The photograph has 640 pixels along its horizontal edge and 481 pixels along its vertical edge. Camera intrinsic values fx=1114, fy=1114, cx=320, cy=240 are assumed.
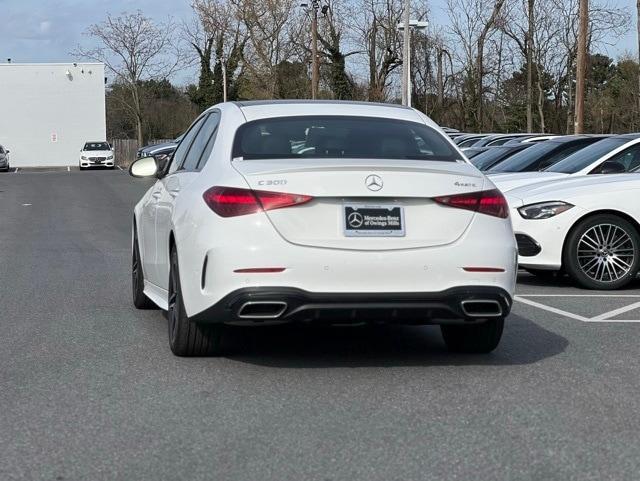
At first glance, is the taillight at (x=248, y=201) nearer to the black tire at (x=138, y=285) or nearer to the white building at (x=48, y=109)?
the black tire at (x=138, y=285)

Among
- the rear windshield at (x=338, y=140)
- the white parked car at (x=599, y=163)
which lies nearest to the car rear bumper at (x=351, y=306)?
the rear windshield at (x=338, y=140)

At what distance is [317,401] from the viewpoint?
5625 mm

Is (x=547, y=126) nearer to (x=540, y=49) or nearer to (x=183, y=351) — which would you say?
(x=540, y=49)

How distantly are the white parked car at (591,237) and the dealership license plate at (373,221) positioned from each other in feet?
15.8

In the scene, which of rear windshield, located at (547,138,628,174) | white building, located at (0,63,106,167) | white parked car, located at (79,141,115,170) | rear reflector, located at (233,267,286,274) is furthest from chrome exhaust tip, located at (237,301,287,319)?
white building, located at (0,63,106,167)

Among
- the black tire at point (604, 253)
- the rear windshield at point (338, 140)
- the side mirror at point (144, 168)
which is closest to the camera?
the rear windshield at point (338, 140)

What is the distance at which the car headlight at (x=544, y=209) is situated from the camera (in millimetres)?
10484

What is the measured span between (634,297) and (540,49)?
42318mm

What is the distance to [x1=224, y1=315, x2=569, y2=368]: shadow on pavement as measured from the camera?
672cm

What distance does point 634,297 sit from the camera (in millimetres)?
9984

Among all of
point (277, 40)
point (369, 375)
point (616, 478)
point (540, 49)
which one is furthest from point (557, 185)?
point (277, 40)

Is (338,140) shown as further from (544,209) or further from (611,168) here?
(611,168)

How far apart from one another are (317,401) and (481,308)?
113 cm

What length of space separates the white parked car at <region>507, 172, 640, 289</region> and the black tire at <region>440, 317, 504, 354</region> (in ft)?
12.2
